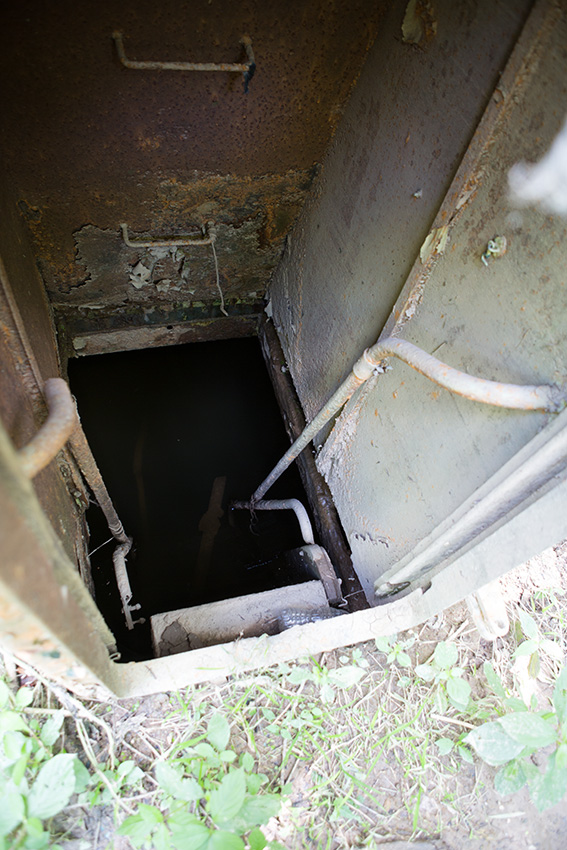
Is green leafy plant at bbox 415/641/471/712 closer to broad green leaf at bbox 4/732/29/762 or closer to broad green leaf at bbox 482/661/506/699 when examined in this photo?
broad green leaf at bbox 482/661/506/699

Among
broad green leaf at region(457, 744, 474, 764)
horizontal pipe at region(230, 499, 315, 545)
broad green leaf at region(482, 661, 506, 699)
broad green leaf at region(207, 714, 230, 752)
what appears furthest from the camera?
horizontal pipe at region(230, 499, 315, 545)

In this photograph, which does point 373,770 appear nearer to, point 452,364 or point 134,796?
point 134,796

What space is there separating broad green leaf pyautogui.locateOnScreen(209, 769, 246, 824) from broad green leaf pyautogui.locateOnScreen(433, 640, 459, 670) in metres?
0.84

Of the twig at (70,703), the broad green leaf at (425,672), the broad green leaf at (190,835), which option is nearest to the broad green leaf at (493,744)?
the broad green leaf at (425,672)

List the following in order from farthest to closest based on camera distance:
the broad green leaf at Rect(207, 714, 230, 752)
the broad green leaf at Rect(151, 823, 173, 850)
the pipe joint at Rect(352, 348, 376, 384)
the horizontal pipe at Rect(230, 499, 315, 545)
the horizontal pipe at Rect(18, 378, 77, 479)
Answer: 1. the horizontal pipe at Rect(230, 499, 315, 545)
2. the pipe joint at Rect(352, 348, 376, 384)
3. the broad green leaf at Rect(207, 714, 230, 752)
4. the broad green leaf at Rect(151, 823, 173, 850)
5. the horizontal pipe at Rect(18, 378, 77, 479)

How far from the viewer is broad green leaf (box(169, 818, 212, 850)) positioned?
4.61ft

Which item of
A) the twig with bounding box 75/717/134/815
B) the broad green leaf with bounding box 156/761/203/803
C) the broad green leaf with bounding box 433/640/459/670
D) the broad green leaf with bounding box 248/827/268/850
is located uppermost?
the broad green leaf with bounding box 433/640/459/670

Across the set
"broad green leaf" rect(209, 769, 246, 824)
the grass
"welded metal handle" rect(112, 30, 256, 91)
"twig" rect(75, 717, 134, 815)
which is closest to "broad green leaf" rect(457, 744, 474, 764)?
the grass

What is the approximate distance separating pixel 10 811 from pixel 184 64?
259 centimetres

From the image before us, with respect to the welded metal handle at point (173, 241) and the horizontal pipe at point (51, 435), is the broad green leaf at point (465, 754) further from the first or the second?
the welded metal handle at point (173, 241)

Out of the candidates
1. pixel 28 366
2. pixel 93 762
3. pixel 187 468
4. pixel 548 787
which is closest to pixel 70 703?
pixel 93 762

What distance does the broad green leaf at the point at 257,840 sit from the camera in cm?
144

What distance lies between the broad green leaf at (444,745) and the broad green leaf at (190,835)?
33.0 inches

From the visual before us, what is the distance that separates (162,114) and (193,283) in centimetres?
143
